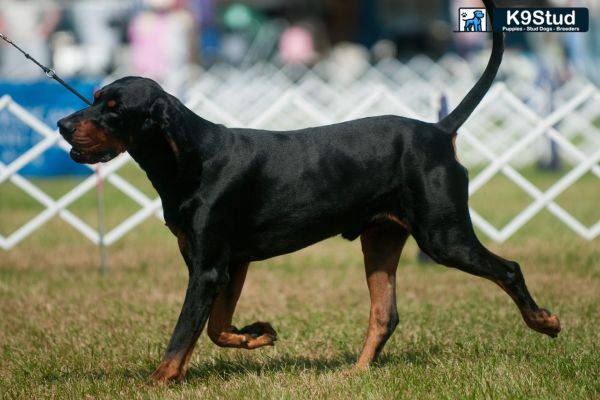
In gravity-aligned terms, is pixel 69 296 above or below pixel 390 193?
below

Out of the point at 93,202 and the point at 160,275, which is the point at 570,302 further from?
the point at 93,202

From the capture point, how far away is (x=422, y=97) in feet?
59.8

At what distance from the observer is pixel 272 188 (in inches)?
183

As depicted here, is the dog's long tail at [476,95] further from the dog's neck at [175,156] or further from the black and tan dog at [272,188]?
the dog's neck at [175,156]

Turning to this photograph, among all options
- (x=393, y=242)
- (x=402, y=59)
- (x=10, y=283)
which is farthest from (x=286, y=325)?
(x=402, y=59)

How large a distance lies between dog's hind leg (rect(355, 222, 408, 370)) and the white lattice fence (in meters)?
3.61

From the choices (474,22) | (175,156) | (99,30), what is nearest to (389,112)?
(474,22)

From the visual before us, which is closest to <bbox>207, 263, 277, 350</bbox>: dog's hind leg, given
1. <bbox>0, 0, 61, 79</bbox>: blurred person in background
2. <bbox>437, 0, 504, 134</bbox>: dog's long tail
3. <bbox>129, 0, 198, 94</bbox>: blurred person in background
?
<bbox>437, 0, 504, 134</bbox>: dog's long tail

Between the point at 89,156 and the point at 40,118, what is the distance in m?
8.54

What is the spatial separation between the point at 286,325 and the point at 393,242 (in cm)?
136

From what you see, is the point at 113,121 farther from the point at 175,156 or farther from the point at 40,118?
the point at 40,118

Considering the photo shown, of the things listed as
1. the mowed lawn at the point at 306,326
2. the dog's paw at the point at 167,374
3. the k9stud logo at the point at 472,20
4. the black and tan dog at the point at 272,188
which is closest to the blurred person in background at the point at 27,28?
the mowed lawn at the point at 306,326

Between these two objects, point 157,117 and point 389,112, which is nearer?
point 157,117

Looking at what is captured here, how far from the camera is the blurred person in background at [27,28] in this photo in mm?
21391
